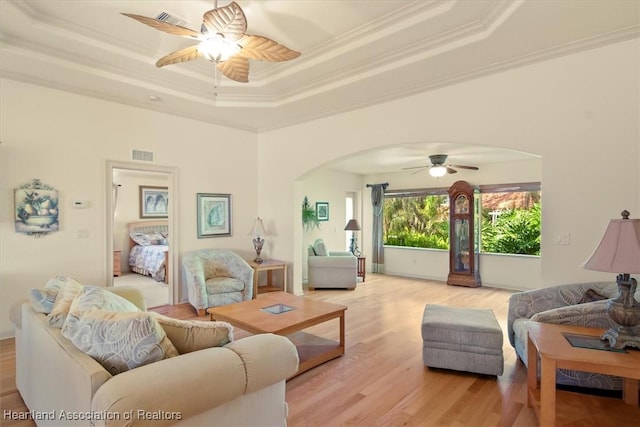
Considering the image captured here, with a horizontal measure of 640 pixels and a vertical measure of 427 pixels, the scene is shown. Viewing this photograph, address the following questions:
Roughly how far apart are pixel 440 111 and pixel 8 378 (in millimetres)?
4966

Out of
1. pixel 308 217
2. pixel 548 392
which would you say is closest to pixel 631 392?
pixel 548 392

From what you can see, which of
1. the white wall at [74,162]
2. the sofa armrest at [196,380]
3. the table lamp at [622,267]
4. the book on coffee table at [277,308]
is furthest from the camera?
the white wall at [74,162]

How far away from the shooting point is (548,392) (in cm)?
199

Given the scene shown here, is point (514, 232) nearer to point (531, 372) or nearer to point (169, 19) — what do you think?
point (531, 372)

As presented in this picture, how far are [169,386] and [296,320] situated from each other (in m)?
1.79

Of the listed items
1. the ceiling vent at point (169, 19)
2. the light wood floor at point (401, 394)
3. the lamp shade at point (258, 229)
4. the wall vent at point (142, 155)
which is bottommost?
the light wood floor at point (401, 394)

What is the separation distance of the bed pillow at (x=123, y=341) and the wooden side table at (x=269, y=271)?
378cm

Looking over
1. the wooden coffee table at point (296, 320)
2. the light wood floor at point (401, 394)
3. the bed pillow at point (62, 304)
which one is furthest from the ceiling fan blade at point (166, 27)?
the light wood floor at point (401, 394)

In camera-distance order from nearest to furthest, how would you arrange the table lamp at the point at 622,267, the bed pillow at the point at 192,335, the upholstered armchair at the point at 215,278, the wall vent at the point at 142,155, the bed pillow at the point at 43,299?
the bed pillow at the point at 192,335
the table lamp at the point at 622,267
the bed pillow at the point at 43,299
the upholstered armchair at the point at 215,278
the wall vent at the point at 142,155

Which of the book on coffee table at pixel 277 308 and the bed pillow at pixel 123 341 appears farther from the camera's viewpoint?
the book on coffee table at pixel 277 308

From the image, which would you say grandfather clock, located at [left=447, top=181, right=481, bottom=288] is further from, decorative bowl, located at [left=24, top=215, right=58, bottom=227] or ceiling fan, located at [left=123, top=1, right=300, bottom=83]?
decorative bowl, located at [left=24, top=215, right=58, bottom=227]

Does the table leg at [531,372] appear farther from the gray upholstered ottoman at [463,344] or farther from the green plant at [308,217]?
the green plant at [308,217]

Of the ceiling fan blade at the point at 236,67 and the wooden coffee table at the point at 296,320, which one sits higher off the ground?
the ceiling fan blade at the point at 236,67

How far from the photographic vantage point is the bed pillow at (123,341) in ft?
4.98
